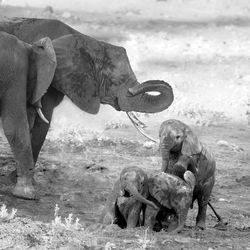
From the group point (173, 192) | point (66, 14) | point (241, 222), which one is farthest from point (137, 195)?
point (66, 14)

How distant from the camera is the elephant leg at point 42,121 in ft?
36.7

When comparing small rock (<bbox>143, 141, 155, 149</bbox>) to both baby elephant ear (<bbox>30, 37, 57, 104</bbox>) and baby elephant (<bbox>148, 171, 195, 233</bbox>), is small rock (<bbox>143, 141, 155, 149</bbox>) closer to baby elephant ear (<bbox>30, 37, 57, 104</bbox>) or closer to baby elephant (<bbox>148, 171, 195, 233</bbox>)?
baby elephant ear (<bbox>30, 37, 57, 104</bbox>)

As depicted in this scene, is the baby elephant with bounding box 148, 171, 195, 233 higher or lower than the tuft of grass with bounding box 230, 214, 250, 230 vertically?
higher

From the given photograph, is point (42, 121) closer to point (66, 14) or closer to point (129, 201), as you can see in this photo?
point (129, 201)

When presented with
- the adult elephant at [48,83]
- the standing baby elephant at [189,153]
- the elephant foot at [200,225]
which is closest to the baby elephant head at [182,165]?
the standing baby elephant at [189,153]

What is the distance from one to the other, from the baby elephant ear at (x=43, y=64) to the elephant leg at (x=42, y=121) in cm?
57

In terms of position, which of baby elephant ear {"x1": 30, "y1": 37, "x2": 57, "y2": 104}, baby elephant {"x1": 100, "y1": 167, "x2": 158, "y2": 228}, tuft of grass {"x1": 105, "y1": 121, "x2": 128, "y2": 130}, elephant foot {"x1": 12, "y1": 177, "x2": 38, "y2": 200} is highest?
baby elephant ear {"x1": 30, "y1": 37, "x2": 57, "y2": 104}

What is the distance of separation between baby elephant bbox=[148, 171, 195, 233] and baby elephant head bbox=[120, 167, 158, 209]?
0.25 feet

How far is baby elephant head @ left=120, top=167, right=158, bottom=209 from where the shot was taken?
28.5 ft

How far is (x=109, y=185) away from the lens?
11.6 m

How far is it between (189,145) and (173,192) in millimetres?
425

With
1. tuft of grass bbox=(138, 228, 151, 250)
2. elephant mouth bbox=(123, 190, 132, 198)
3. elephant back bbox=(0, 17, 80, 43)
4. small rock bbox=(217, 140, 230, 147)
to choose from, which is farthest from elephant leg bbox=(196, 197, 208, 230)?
small rock bbox=(217, 140, 230, 147)

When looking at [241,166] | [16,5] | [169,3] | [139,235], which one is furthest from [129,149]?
[169,3]

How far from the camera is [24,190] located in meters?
10.6
